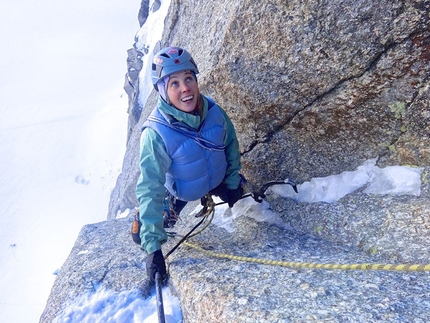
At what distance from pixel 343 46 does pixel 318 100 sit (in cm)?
93

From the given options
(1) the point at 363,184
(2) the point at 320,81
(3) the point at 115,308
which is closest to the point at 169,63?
(2) the point at 320,81

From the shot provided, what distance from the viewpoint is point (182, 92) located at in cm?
473

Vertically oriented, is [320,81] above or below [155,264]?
above

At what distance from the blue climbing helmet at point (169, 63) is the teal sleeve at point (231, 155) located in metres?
1.05

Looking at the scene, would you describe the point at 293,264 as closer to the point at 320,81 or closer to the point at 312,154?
the point at 312,154

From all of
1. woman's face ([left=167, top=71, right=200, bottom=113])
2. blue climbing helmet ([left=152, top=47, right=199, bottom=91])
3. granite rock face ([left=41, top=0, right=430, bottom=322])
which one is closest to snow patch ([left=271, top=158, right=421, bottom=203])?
granite rock face ([left=41, top=0, right=430, bottom=322])

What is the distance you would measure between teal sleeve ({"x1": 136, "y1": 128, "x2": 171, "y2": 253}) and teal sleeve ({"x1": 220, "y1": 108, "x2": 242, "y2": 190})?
4.44 feet

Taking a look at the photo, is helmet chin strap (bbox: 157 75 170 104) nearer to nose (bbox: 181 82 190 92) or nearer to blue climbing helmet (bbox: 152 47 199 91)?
blue climbing helmet (bbox: 152 47 199 91)

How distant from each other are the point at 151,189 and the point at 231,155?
5.60 ft

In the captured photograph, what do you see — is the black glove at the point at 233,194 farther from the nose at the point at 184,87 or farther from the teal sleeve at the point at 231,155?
the nose at the point at 184,87

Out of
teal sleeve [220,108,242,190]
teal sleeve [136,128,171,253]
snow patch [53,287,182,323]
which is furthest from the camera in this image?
teal sleeve [220,108,242,190]

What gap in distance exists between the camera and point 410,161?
492 cm

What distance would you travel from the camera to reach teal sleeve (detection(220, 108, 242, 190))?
222 inches

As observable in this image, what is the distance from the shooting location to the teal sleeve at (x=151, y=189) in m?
4.60
